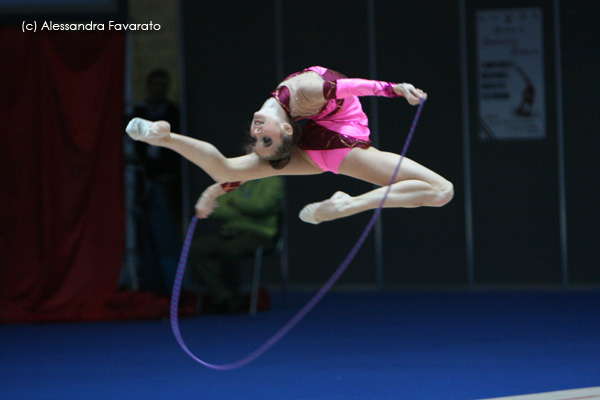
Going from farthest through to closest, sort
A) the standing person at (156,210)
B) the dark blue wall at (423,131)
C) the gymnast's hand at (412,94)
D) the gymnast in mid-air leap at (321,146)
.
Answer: the dark blue wall at (423,131), the standing person at (156,210), the gymnast in mid-air leap at (321,146), the gymnast's hand at (412,94)

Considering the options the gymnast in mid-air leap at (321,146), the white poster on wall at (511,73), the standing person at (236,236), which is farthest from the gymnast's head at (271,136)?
the white poster on wall at (511,73)

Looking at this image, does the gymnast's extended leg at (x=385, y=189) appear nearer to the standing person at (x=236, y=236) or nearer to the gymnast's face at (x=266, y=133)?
the gymnast's face at (x=266, y=133)

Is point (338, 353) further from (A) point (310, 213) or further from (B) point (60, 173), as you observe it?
(B) point (60, 173)

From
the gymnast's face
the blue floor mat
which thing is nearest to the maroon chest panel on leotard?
the gymnast's face

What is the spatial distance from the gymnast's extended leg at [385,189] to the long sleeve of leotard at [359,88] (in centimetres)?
29

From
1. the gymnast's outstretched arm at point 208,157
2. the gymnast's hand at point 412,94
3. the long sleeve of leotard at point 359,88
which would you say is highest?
the long sleeve of leotard at point 359,88

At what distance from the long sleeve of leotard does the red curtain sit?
3.07 metres

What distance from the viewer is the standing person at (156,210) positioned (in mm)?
6465

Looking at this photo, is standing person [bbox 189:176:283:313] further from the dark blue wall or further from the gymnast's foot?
the gymnast's foot

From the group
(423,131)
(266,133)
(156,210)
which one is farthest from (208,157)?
(423,131)

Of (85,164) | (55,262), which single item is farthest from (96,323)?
(85,164)

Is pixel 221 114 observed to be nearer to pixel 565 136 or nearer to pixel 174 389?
pixel 565 136

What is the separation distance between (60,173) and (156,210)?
772 millimetres

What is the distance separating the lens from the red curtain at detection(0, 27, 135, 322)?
244 inches
